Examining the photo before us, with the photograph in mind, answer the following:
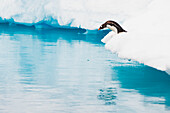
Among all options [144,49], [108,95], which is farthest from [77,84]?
[144,49]

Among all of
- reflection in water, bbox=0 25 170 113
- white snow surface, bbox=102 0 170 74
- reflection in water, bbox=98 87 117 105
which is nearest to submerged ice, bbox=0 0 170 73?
white snow surface, bbox=102 0 170 74

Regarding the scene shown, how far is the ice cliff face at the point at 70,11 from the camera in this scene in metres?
21.6

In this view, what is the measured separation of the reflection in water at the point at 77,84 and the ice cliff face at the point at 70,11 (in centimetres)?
570

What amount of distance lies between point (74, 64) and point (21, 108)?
5.58 meters

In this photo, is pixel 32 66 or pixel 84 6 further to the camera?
pixel 84 6

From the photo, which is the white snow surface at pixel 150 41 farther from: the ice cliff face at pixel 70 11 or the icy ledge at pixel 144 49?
the ice cliff face at pixel 70 11

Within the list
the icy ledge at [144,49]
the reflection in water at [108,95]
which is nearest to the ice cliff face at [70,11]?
the icy ledge at [144,49]

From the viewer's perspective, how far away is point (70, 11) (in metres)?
24.2

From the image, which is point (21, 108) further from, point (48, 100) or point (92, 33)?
point (92, 33)

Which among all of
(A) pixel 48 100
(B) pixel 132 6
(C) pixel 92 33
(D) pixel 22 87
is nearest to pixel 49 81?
(D) pixel 22 87

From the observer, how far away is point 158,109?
8.04m

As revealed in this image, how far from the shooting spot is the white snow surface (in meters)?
10.0

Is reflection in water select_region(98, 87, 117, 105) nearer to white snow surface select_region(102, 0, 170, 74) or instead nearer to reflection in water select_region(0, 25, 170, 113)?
reflection in water select_region(0, 25, 170, 113)

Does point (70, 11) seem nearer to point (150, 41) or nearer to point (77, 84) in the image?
point (150, 41)
